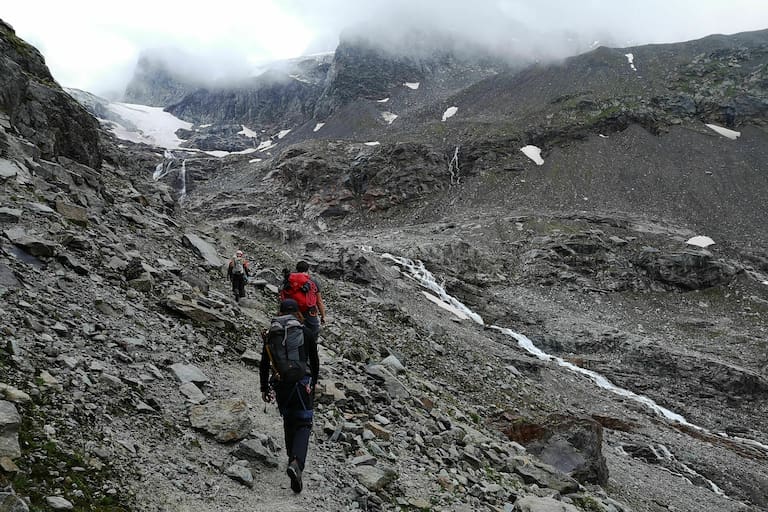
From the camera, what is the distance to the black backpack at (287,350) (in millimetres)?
7031

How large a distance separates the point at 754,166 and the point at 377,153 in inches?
2310

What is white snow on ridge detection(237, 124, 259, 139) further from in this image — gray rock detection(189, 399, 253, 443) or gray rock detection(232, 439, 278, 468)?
gray rock detection(232, 439, 278, 468)

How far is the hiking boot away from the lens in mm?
6902

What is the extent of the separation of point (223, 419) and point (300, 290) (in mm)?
2865

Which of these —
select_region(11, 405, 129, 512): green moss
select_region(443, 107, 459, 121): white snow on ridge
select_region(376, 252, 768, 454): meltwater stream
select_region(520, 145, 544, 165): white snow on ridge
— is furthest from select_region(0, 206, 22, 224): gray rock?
select_region(443, 107, 459, 121): white snow on ridge

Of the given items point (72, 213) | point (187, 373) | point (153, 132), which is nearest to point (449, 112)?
point (72, 213)

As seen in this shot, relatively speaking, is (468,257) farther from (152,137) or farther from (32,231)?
(152,137)

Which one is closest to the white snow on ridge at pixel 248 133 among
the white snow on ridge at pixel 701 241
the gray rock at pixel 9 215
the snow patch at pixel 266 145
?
the snow patch at pixel 266 145

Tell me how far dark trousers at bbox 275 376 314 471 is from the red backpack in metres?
2.84

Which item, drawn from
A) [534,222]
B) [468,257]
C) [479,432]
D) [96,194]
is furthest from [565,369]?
[534,222]

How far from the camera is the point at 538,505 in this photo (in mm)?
9117

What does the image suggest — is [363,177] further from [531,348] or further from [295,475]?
[295,475]

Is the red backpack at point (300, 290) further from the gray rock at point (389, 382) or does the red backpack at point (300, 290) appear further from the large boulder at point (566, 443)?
the large boulder at point (566, 443)

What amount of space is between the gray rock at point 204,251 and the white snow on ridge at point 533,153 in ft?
233
